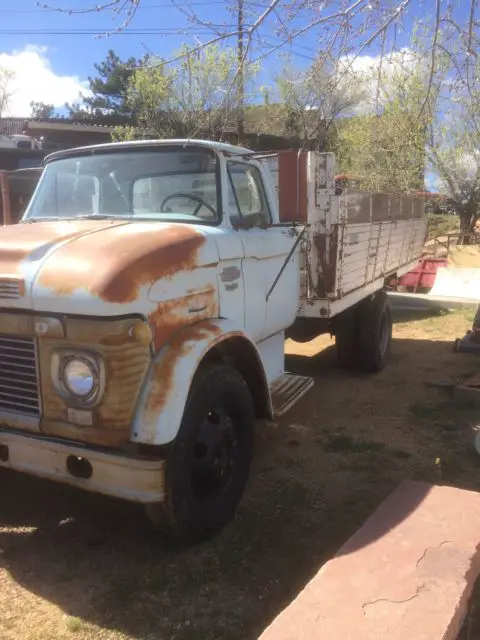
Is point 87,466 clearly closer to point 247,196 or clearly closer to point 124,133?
point 247,196

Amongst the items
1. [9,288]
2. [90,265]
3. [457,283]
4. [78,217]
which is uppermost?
[78,217]

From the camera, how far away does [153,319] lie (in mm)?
2748

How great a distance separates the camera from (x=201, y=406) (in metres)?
2.96

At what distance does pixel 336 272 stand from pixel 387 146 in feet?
39.7

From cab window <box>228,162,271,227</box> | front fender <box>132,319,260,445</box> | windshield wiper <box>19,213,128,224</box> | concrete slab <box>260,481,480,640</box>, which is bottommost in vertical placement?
concrete slab <box>260,481,480,640</box>

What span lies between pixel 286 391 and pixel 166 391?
1.80 m

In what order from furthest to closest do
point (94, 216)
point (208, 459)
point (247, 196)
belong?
point (247, 196) → point (94, 216) → point (208, 459)

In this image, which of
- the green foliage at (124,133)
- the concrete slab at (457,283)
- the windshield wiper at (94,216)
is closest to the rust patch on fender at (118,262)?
the windshield wiper at (94,216)

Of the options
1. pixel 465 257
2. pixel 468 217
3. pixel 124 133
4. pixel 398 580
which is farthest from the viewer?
pixel 468 217

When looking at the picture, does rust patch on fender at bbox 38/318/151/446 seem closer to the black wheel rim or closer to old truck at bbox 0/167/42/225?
the black wheel rim

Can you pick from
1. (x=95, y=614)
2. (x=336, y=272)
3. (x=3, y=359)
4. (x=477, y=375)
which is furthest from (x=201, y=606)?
(x=477, y=375)

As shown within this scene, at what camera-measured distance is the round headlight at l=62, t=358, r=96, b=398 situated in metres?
2.67

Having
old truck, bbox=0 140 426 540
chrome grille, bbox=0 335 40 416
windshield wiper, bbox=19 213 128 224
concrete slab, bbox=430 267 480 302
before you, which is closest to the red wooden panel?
old truck, bbox=0 140 426 540

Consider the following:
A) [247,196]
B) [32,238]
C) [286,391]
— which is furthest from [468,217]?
[32,238]
